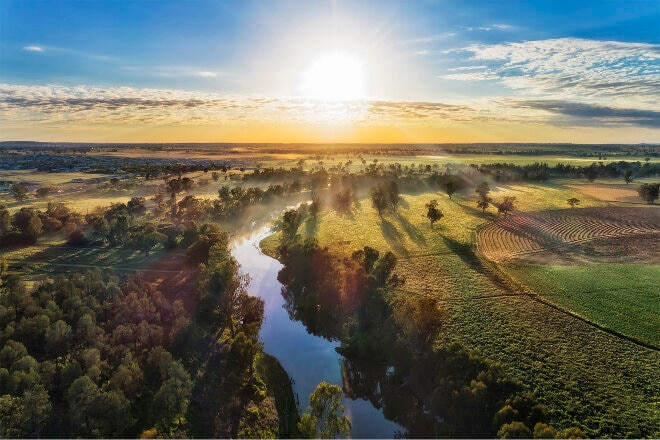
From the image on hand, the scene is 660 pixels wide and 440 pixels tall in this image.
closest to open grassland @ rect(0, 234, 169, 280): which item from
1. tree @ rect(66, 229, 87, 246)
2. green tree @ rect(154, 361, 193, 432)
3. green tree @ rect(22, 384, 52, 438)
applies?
tree @ rect(66, 229, 87, 246)

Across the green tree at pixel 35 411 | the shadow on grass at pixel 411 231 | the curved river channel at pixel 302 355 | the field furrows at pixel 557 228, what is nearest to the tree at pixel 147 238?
the curved river channel at pixel 302 355

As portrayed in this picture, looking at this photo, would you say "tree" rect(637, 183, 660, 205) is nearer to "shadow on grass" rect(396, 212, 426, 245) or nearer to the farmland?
the farmland

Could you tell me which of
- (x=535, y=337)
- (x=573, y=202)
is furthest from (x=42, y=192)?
(x=573, y=202)

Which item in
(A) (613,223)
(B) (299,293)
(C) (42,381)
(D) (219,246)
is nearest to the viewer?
(C) (42,381)

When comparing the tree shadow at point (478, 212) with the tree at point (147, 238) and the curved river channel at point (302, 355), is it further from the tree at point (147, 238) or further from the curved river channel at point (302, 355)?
the tree at point (147, 238)

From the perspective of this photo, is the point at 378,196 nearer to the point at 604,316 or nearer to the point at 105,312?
the point at 604,316

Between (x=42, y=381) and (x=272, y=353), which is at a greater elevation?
(x=42, y=381)

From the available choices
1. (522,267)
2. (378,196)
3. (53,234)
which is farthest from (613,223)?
(53,234)
